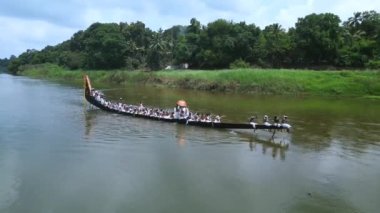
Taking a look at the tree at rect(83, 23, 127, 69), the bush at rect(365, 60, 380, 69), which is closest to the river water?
the bush at rect(365, 60, 380, 69)

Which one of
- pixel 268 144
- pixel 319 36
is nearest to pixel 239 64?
pixel 319 36

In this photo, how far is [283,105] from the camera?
51812mm

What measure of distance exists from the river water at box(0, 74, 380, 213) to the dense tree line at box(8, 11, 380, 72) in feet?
122

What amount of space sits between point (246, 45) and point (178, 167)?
66.9 metres

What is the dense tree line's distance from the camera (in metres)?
76.1

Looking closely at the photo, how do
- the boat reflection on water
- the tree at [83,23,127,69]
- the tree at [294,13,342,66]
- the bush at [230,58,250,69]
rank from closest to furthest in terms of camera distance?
the boat reflection on water
the tree at [294,13,342,66]
the bush at [230,58,250,69]
the tree at [83,23,127,69]

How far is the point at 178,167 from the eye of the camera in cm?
2388

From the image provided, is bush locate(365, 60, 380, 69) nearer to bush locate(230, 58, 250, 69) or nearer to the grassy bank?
the grassy bank

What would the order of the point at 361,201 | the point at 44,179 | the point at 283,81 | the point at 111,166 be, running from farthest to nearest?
the point at 283,81
the point at 111,166
the point at 44,179
the point at 361,201

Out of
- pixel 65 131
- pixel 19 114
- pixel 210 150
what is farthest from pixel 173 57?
pixel 210 150

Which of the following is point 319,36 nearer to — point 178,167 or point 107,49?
point 107,49

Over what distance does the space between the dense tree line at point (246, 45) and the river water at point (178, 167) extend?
37113 millimetres

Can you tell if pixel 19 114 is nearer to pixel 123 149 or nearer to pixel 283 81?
pixel 123 149

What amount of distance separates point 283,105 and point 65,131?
26.2 metres
